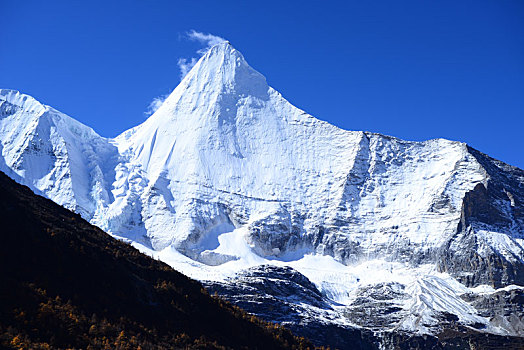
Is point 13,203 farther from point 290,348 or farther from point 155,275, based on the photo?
point 290,348

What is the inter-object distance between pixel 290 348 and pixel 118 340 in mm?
14126

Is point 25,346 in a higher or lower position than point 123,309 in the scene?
lower

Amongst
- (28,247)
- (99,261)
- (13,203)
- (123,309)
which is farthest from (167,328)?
(13,203)

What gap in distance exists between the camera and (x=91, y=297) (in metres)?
43.7

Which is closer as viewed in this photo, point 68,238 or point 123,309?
point 123,309

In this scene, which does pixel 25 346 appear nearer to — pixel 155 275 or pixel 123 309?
pixel 123 309

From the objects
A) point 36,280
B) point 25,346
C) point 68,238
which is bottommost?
point 25,346

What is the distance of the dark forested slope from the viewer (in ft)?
128

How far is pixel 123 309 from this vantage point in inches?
1747

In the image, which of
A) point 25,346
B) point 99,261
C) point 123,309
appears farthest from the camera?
point 99,261

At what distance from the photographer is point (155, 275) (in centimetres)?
5088

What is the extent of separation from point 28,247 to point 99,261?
470 centimetres

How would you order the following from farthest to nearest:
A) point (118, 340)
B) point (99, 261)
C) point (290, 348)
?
point (290, 348)
point (99, 261)
point (118, 340)

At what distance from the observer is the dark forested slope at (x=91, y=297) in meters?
39.0
